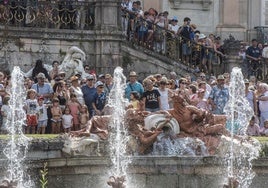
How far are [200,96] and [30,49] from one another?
6.07 m

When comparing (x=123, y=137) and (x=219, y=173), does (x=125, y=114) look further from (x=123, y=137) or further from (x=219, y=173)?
Answer: (x=219, y=173)

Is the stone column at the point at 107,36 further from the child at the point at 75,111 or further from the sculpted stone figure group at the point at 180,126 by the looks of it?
the sculpted stone figure group at the point at 180,126

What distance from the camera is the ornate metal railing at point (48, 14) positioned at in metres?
29.6

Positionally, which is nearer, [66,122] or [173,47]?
[66,122]

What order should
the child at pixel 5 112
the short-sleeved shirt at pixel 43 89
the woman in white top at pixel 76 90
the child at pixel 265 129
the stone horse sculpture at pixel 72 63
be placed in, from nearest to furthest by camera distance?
1. the child at pixel 5 112
2. the woman in white top at pixel 76 90
3. the child at pixel 265 129
4. the short-sleeved shirt at pixel 43 89
5. the stone horse sculpture at pixel 72 63

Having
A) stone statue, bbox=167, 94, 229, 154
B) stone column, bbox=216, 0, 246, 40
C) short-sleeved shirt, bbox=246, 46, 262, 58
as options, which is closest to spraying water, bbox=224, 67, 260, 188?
stone statue, bbox=167, 94, 229, 154

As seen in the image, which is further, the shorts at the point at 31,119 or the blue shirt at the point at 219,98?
the blue shirt at the point at 219,98

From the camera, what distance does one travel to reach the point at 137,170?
20.1 meters

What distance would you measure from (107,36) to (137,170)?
395 inches

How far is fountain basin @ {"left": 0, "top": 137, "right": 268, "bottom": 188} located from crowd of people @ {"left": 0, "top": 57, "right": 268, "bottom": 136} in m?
2.07

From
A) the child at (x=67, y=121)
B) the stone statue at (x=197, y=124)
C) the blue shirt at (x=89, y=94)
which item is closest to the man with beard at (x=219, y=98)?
the blue shirt at (x=89, y=94)

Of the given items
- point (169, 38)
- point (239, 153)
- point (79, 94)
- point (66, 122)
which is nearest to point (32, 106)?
point (66, 122)

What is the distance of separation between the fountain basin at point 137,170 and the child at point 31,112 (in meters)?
2.71

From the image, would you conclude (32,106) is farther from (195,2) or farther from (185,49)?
(195,2)
